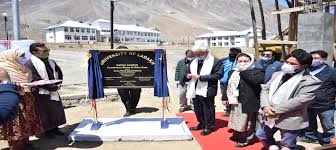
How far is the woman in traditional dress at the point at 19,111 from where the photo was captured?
563 cm

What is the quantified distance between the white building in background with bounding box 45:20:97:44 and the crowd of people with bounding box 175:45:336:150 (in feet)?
251

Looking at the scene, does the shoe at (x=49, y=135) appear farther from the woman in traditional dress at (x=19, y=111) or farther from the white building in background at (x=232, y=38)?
the white building in background at (x=232, y=38)

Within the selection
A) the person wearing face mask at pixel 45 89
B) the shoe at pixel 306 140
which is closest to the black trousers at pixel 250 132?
the shoe at pixel 306 140

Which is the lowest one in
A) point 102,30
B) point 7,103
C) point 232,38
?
point 7,103

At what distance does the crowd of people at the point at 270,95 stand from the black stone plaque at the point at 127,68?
32.6 inches

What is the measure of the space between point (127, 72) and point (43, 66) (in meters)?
1.67

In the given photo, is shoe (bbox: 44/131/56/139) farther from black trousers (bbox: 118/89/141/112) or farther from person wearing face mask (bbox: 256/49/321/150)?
person wearing face mask (bbox: 256/49/321/150)

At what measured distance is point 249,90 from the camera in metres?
5.75

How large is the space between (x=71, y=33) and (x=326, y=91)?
81.0 meters

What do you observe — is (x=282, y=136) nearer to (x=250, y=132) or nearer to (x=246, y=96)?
(x=246, y=96)

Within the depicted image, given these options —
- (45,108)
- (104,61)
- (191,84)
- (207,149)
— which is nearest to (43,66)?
(45,108)

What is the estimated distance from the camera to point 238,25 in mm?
173375

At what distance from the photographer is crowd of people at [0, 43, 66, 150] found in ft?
18.6

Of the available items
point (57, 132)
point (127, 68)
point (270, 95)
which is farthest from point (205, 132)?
point (57, 132)
